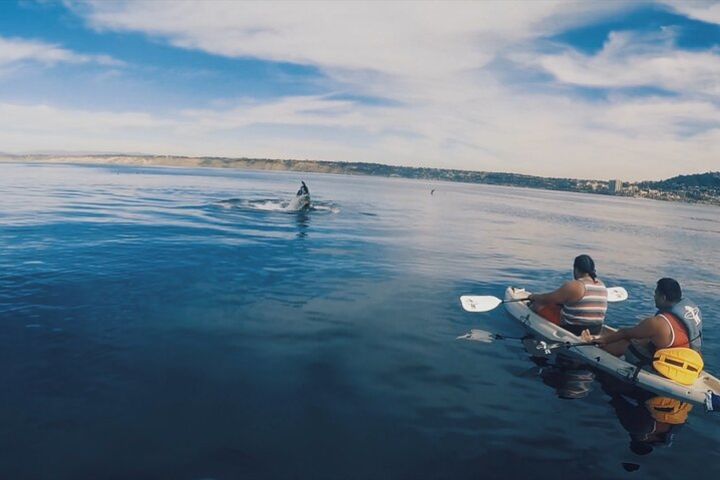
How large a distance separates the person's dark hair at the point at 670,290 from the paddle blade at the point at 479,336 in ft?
17.4

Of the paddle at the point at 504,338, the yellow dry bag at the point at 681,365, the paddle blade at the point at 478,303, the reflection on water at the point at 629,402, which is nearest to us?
the reflection on water at the point at 629,402

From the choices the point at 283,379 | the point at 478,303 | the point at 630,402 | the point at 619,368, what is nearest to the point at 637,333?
the point at 619,368

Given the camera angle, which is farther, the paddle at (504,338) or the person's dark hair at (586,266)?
the person's dark hair at (586,266)

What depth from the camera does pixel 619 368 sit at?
12234 millimetres

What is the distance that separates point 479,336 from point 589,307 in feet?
11.7

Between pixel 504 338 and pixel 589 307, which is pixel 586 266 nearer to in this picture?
pixel 589 307

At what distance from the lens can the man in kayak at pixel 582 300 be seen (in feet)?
45.3

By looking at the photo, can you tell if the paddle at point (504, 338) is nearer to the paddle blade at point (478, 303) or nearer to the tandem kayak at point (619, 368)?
the tandem kayak at point (619, 368)

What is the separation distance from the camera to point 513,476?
8.08 meters

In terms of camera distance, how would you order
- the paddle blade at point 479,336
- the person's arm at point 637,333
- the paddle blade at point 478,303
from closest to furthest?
the person's arm at point 637,333 < the paddle blade at point 479,336 < the paddle blade at point 478,303

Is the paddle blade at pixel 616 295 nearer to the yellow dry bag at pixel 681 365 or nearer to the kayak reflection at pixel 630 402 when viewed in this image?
the kayak reflection at pixel 630 402

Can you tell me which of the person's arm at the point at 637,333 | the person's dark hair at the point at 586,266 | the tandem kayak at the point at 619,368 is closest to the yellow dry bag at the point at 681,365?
the tandem kayak at the point at 619,368

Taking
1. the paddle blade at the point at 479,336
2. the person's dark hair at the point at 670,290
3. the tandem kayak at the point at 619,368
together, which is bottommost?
the paddle blade at the point at 479,336

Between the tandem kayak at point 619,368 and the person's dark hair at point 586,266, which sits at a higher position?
the person's dark hair at point 586,266
